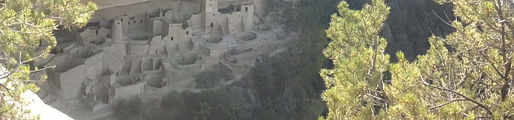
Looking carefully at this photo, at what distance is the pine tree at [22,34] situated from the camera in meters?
3.04

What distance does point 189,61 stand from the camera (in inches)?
426

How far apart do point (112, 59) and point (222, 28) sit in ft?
9.19

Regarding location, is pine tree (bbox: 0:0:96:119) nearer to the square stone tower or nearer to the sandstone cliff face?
the square stone tower

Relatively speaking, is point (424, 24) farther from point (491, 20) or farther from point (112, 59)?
point (491, 20)

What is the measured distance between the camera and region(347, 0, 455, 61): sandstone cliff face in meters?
13.4

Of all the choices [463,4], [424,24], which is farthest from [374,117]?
[424,24]

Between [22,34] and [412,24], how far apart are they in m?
12.3

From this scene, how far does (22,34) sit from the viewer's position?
3520 mm

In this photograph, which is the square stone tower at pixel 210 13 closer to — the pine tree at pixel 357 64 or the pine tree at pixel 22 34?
the pine tree at pixel 22 34

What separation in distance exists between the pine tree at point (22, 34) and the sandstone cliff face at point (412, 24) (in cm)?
1013

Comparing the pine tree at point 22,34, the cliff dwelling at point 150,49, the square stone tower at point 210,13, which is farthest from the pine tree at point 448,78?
the square stone tower at point 210,13

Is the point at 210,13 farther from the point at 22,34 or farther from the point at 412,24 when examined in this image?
the point at 22,34

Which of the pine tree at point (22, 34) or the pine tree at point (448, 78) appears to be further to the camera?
the pine tree at point (22, 34)

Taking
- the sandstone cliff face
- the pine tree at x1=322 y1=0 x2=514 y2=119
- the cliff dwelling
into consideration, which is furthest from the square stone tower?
the pine tree at x1=322 y1=0 x2=514 y2=119
